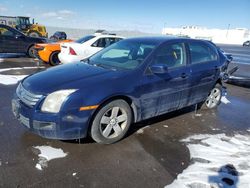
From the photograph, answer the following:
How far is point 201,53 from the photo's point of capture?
5133 millimetres

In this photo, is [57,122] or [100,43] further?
[100,43]

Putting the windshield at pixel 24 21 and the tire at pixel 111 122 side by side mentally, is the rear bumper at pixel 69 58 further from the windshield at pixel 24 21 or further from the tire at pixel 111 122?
the windshield at pixel 24 21

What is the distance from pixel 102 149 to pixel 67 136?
57cm

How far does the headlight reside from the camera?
317cm

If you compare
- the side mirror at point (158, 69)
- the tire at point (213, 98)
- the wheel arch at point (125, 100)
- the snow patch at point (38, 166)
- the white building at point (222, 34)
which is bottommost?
the white building at point (222, 34)

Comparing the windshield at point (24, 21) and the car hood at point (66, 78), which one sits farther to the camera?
the windshield at point (24, 21)

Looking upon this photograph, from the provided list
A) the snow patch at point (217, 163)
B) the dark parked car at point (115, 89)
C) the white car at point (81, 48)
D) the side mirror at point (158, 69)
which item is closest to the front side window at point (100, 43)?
the white car at point (81, 48)

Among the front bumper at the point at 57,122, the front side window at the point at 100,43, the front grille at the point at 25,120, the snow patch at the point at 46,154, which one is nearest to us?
the snow patch at the point at 46,154

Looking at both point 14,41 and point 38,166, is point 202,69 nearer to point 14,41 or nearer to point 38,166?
point 38,166

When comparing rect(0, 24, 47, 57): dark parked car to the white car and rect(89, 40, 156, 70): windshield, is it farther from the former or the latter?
rect(89, 40, 156, 70): windshield

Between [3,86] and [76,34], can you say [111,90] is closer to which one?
[3,86]

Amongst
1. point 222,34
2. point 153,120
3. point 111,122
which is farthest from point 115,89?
point 222,34

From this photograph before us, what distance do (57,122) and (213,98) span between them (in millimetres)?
4040

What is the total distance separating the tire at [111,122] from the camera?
3500mm
